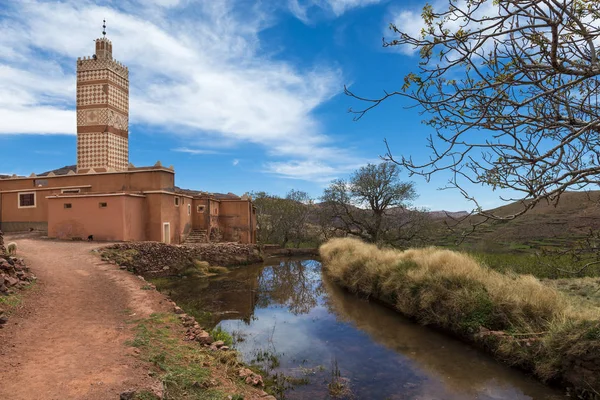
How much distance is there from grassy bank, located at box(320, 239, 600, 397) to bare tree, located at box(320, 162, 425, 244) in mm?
11214

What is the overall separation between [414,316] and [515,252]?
12.9 metres

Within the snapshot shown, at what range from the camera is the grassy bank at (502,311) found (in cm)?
594

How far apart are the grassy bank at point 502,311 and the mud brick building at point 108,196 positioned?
1364 cm

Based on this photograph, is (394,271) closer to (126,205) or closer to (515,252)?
(515,252)

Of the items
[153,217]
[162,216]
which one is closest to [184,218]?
[162,216]

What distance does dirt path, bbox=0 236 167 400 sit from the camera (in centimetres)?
420

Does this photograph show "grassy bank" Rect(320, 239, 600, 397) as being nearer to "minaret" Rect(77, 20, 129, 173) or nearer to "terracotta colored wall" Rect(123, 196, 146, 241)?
"terracotta colored wall" Rect(123, 196, 146, 241)

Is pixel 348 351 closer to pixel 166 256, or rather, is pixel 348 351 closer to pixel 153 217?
pixel 166 256

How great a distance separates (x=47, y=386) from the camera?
4.15 metres

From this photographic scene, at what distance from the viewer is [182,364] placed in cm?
535

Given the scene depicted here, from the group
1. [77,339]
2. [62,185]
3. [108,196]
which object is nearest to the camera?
[77,339]

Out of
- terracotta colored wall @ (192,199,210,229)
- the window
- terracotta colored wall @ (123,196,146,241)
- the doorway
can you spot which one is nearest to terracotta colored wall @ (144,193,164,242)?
terracotta colored wall @ (123,196,146,241)

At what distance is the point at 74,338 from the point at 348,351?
18.2ft

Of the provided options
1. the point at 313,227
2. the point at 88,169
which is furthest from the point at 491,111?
the point at 313,227
